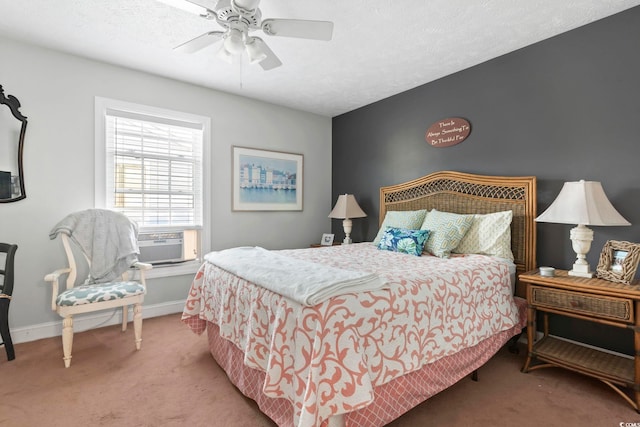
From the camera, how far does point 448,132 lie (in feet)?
11.2

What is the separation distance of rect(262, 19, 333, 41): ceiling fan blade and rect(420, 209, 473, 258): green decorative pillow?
6.01 ft

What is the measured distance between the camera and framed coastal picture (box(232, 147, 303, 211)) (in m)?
4.05

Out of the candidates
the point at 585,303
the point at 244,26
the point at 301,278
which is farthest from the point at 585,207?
the point at 244,26

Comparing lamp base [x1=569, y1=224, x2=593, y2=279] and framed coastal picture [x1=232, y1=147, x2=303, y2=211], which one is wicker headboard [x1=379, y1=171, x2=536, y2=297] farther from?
framed coastal picture [x1=232, y1=147, x2=303, y2=211]

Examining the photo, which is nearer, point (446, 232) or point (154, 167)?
point (446, 232)

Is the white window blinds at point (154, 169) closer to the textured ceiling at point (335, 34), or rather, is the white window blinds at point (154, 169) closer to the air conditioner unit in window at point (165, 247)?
the air conditioner unit in window at point (165, 247)

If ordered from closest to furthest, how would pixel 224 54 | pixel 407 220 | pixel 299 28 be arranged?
pixel 299 28, pixel 224 54, pixel 407 220

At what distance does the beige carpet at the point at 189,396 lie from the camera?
1783mm

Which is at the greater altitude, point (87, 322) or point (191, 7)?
point (191, 7)

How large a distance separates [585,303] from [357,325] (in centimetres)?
164

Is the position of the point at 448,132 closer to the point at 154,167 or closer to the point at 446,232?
the point at 446,232

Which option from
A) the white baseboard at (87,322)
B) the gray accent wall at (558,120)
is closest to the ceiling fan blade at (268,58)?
the gray accent wall at (558,120)

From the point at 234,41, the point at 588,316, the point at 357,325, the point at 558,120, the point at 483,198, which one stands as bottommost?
the point at 588,316

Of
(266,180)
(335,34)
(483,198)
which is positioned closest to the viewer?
(335,34)
